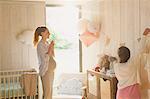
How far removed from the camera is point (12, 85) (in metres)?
4.46

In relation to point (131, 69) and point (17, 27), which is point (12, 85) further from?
point (131, 69)

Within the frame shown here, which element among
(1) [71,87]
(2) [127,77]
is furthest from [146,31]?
(1) [71,87]

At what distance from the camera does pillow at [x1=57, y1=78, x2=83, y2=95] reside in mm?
4922

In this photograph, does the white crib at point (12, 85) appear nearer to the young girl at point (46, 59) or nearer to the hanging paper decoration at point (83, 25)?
the young girl at point (46, 59)

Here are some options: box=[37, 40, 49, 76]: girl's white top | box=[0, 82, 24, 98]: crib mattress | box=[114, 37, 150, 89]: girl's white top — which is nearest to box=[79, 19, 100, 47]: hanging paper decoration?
box=[37, 40, 49, 76]: girl's white top

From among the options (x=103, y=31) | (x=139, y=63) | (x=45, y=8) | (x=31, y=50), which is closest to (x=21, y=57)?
(x=31, y=50)

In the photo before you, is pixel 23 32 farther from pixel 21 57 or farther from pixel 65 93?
pixel 65 93

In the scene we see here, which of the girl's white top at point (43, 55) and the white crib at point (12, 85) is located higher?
the girl's white top at point (43, 55)

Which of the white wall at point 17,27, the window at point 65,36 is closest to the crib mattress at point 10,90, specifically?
the white wall at point 17,27

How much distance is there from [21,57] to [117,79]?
7.35 feet

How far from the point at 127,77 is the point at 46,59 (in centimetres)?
129

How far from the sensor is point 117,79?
11.2 ft

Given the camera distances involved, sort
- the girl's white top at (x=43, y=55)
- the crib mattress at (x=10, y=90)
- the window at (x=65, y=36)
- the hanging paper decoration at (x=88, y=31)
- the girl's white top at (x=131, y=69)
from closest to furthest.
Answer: the girl's white top at (x=131, y=69) → the girl's white top at (x=43, y=55) → the crib mattress at (x=10, y=90) → the hanging paper decoration at (x=88, y=31) → the window at (x=65, y=36)

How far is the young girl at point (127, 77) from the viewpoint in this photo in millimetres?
3131
